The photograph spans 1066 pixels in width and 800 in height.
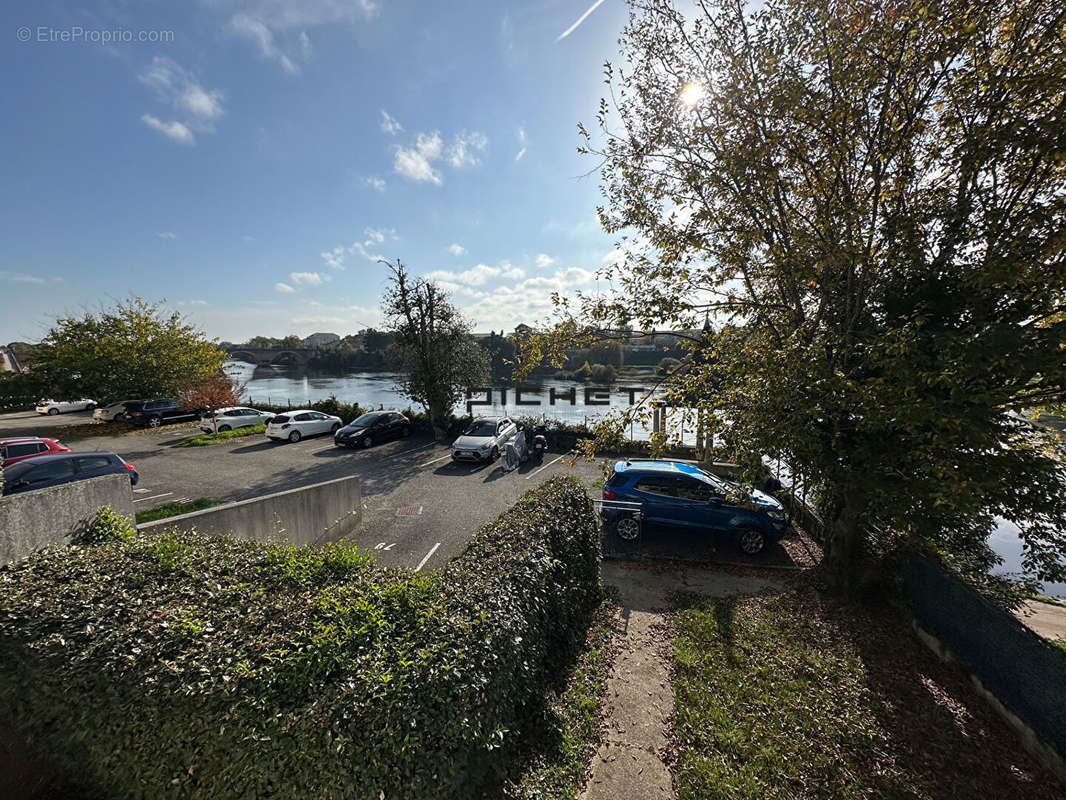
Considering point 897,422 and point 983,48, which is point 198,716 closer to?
point 897,422

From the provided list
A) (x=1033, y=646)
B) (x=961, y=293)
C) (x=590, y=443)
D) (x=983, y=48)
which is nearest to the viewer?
(x=1033, y=646)

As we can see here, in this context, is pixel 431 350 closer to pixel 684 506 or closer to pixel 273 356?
pixel 684 506

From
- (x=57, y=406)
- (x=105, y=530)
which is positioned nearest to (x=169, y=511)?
(x=105, y=530)

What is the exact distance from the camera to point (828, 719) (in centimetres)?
436

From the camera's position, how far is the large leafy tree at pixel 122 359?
21516 millimetres

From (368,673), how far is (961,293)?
751 centimetres

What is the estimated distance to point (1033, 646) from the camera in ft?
13.7

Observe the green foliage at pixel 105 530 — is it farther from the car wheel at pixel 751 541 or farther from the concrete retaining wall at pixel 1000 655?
the concrete retaining wall at pixel 1000 655

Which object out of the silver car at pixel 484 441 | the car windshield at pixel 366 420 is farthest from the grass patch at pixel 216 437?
the silver car at pixel 484 441

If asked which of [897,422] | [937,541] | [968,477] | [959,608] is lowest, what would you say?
[959,608]

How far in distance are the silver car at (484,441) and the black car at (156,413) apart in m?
17.4

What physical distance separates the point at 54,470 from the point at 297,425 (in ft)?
31.6

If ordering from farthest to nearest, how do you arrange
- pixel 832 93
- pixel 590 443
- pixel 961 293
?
1. pixel 590 443
2. pixel 832 93
3. pixel 961 293

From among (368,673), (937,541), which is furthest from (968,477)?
(368,673)
